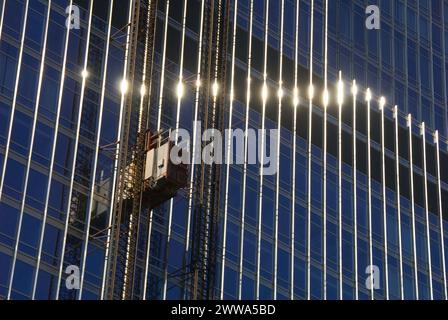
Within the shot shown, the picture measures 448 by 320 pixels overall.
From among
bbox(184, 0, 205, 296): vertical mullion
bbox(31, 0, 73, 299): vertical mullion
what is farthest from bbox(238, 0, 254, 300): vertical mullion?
bbox(31, 0, 73, 299): vertical mullion

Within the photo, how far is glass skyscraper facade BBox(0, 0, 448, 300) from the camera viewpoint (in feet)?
222

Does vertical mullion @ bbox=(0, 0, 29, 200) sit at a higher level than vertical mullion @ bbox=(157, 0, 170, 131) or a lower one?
lower

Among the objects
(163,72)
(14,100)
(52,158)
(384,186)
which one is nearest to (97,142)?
(52,158)

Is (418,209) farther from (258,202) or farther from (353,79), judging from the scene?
(258,202)

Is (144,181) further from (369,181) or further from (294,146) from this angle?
(369,181)

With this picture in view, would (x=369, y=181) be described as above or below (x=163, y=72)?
above

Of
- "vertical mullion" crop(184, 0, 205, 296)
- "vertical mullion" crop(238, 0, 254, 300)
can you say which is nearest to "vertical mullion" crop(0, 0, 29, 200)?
"vertical mullion" crop(184, 0, 205, 296)

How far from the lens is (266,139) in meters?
83.1

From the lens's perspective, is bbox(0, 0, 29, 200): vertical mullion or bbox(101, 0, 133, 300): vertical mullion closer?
bbox(0, 0, 29, 200): vertical mullion

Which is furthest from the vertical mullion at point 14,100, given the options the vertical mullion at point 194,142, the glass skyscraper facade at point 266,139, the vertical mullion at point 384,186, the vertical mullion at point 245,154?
the vertical mullion at point 384,186

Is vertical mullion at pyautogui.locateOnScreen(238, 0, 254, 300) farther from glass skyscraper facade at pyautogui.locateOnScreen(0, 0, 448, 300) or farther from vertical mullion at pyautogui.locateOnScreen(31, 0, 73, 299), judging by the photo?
vertical mullion at pyautogui.locateOnScreen(31, 0, 73, 299)

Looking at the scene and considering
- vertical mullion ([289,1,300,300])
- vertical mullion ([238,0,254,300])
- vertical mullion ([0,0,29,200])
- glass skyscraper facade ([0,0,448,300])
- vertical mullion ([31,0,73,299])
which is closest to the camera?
vertical mullion ([31,0,73,299])

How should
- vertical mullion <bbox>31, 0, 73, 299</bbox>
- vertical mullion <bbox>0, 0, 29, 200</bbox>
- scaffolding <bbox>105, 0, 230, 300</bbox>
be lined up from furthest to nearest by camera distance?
1. scaffolding <bbox>105, 0, 230, 300</bbox>
2. vertical mullion <bbox>0, 0, 29, 200</bbox>
3. vertical mullion <bbox>31, 0, 73, 299</bbox>
